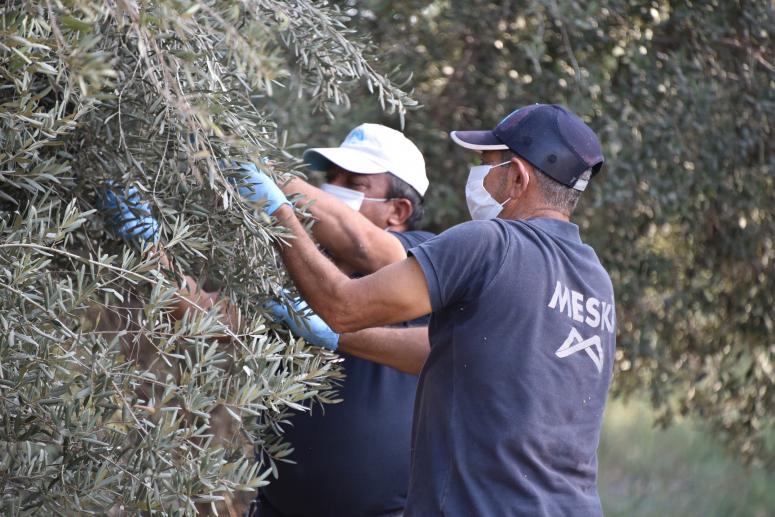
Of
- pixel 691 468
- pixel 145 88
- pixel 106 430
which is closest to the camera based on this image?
pixel 106 430

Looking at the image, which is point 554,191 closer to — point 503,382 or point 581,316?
point 581,316

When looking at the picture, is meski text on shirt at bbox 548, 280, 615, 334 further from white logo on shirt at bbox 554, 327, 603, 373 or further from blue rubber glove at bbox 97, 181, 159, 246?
blue rubber glove at bbox 97, 181, 159, 246

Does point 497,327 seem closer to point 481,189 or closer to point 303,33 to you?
point 481,189

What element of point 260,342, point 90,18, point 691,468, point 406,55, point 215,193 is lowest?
point 691,468

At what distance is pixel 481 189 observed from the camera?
311 centimetres

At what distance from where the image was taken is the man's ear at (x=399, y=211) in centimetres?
408

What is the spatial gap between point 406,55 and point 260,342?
3.56 m

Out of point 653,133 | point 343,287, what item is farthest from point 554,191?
point 653,133

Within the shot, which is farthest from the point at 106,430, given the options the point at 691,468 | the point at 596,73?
the point at 691,468

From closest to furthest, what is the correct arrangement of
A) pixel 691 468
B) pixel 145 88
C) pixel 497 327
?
1. pixel 145 88
2. pixel 497 327
3. pixel 691 468

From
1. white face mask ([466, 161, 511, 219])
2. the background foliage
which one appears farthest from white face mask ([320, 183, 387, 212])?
white face mask ([466, 161, 511, 219])

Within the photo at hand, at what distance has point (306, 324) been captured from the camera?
2.86m

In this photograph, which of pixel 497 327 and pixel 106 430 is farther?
pixel 497 327

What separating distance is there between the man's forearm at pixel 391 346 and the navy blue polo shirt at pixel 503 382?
1.85ft
